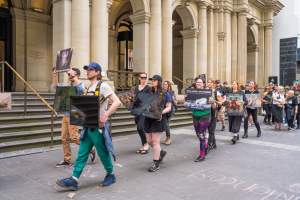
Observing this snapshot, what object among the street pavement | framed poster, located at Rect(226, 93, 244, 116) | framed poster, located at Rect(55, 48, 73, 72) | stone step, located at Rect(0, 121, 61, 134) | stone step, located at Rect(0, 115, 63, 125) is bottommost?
the street pavement

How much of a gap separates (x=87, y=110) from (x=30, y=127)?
473 cm

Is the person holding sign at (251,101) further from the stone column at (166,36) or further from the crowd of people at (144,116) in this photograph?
the stone column at (166,36)

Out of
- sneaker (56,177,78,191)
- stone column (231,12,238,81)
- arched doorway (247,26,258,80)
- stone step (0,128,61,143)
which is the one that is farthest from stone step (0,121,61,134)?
arched doorway (247,26,258,80)

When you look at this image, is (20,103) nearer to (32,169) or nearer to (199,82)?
(32,169)

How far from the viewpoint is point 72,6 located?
1260 cm

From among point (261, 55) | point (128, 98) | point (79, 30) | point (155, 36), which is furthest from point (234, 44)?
point (128, 98)

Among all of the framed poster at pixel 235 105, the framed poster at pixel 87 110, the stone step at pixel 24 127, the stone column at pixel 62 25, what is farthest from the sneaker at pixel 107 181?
the stone column at pixel 62 25

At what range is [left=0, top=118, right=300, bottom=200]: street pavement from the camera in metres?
5.03

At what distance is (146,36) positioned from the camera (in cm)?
1644

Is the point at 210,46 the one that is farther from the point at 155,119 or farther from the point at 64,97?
the point at 64,97

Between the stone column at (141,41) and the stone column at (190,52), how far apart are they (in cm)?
452

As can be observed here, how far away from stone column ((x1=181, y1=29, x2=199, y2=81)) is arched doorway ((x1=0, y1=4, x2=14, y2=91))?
31.6 ft

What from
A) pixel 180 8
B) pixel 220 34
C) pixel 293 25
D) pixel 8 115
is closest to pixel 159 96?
pixel 8 115

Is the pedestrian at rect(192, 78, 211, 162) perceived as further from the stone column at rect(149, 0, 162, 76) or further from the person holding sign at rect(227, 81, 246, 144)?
the stone column at rect(149, 0, 162, 76)
